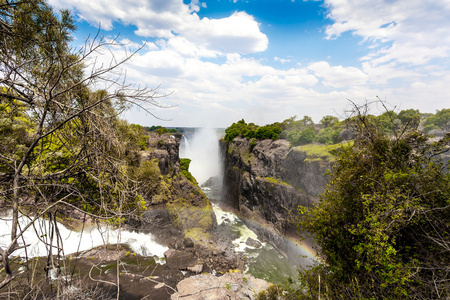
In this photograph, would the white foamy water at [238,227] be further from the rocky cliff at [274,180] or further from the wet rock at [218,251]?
the wet rock at [218,251]

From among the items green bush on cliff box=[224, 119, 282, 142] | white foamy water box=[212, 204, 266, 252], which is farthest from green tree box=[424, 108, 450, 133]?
white foamy water box=[212, 204, 266, 252]

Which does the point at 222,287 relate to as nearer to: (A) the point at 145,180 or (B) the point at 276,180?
(A) the point at 145,180

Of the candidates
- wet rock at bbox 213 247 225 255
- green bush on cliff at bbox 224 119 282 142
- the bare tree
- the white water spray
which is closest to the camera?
the bare tree

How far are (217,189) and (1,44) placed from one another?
47486mm

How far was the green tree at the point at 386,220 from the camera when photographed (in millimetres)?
5430

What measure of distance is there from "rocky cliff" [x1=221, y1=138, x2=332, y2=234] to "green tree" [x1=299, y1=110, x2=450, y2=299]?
1503 centimetres

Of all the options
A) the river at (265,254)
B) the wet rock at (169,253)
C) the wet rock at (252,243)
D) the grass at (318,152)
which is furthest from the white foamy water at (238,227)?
the grass at (318,152)

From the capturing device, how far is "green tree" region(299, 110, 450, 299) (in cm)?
543

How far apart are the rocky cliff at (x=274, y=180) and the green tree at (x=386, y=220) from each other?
49.3 feet

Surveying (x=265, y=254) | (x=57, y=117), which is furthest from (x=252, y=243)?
(x=57, y=117)

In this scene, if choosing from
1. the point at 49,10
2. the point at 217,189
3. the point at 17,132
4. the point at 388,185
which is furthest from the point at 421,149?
the point at 217,189

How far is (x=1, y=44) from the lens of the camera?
330cm

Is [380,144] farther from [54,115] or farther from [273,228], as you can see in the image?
[273,228]

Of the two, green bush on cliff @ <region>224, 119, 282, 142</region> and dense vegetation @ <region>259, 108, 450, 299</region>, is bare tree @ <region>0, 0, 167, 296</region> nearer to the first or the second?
dense vegetation @ <region>259, 108, 450, 299</region>
